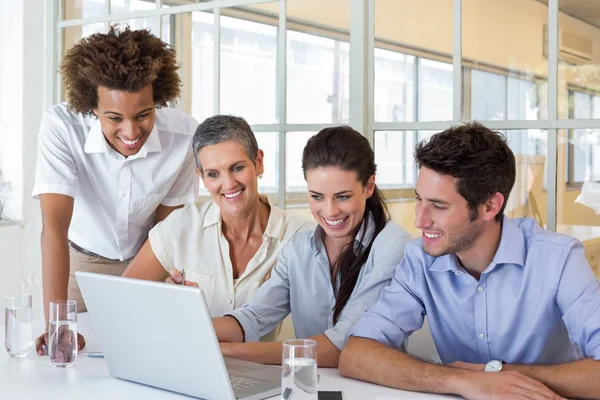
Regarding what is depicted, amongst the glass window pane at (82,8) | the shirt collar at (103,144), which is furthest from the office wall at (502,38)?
the glass window pane at (82,8)

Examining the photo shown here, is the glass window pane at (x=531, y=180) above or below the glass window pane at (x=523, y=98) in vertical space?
below

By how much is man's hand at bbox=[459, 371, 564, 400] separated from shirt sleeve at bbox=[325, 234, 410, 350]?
0.45m

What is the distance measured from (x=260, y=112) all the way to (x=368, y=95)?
480mm

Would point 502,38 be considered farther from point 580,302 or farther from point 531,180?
point 580,302

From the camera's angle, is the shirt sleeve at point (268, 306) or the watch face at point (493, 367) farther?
the shirt sleeve at point (268, 306)

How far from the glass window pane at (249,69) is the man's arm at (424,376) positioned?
52.7 inches

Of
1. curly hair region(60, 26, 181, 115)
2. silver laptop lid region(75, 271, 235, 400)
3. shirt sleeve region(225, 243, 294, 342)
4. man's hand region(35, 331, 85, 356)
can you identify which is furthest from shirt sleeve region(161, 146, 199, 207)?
silver laptop lid region(75, 271, 235, 400)

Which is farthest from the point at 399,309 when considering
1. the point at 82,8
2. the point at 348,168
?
the point at 82,8

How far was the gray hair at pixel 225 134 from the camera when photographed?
2.28m

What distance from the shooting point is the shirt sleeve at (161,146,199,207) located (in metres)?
2.79

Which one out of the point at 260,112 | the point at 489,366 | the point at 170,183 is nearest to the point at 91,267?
the point at 170,183

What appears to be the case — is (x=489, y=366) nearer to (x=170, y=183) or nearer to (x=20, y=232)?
(x=170, y=183)

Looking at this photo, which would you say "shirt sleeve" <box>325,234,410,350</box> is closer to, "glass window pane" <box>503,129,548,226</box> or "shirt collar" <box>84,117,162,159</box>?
"glass window pane" <box>503,129,548,226</box>

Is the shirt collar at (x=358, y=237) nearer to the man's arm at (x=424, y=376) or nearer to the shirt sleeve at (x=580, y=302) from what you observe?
the man's arm at (x=424, y=376)
